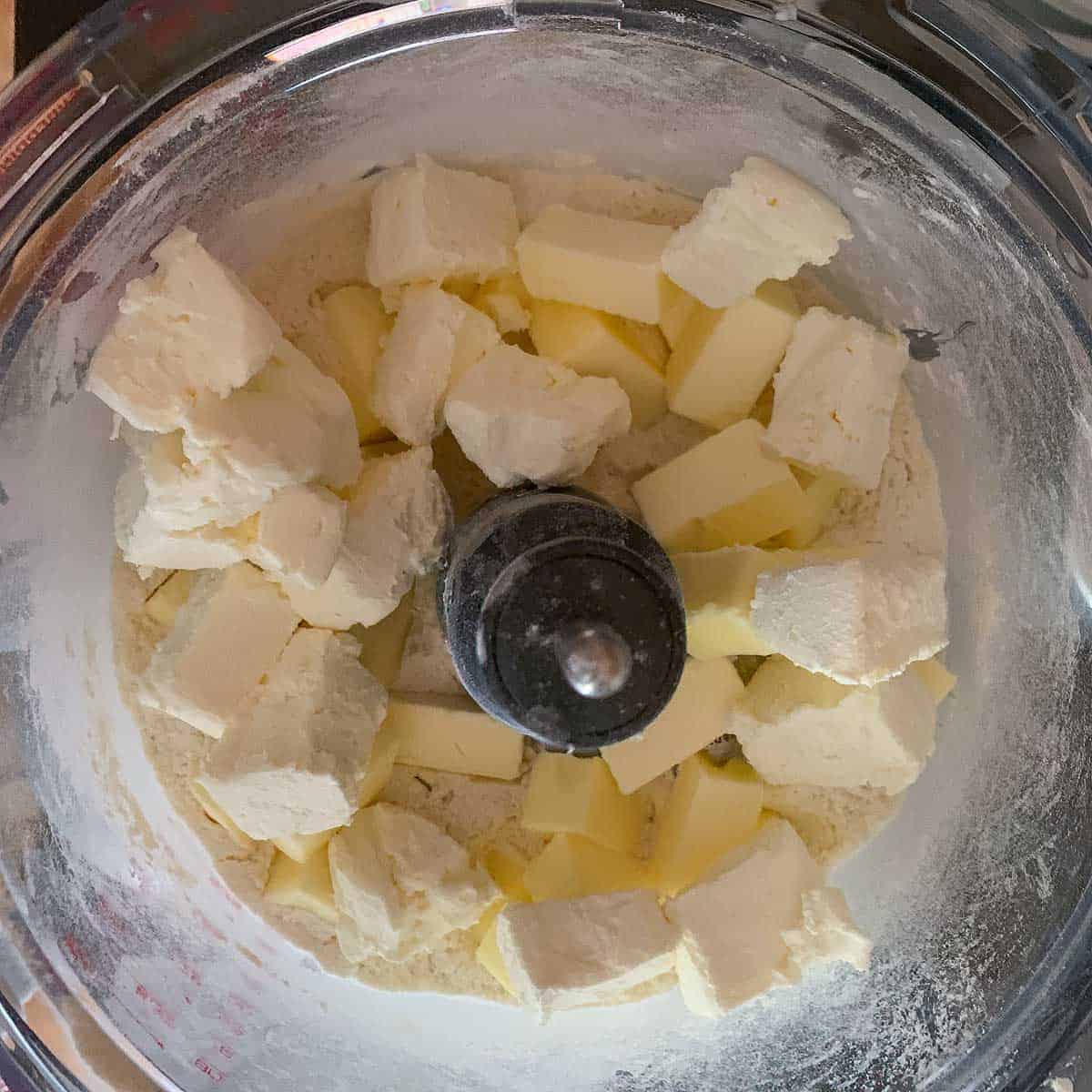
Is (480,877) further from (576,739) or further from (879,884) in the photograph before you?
(879,884)

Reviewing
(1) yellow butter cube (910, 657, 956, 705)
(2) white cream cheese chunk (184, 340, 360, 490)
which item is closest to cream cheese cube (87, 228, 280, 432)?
(2) white cream cheese chunk (184, 340, 360, 490)

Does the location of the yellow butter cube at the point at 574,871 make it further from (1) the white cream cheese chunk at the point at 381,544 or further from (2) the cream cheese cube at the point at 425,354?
(2) the cream cheese cube at the point at 425,354

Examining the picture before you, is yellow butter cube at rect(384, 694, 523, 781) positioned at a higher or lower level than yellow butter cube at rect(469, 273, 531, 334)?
lower

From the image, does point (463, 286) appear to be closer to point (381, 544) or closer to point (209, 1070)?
point (381, 544)

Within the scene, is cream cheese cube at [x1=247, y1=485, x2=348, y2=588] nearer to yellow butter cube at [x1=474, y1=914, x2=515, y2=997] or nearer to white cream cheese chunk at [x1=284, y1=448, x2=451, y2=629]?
white cream cheese chunk at [x1=284, y1=448, x2=451, y2=629]

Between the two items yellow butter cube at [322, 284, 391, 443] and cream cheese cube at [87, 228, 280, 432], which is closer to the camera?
cream cheese cube at [87, 228, 280, 432]

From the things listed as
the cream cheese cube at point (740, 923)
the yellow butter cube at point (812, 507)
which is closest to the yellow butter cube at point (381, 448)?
the yellow butter cube at point (812, 507)

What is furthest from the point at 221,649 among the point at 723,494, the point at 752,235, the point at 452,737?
the point at 752,235
